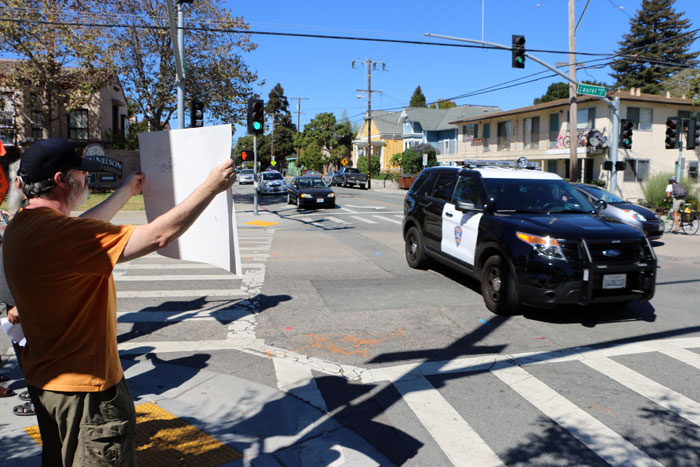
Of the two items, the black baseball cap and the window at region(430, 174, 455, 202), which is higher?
the black baseball cap

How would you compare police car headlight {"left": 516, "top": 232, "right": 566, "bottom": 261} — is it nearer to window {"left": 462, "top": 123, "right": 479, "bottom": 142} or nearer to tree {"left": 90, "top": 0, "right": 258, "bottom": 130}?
tree {"left": 90, "top": 0, "right": 258, "bottom": 130}

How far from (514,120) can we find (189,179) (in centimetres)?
4544

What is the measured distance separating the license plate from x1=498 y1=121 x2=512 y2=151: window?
41.1m

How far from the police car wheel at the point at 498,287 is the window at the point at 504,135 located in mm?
40604

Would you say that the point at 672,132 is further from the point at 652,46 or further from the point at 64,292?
the point at 652,46

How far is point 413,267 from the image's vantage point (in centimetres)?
1062

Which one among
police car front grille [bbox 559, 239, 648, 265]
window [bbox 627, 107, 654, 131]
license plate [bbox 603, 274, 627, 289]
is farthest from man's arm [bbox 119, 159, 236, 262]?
window [bbox 627, 107, 654, 131]

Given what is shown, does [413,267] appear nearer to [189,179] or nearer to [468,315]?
[468,315]

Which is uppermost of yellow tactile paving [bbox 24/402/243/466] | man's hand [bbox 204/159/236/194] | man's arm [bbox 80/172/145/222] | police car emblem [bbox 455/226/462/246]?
man's hand [bbox 204/159/236/194]

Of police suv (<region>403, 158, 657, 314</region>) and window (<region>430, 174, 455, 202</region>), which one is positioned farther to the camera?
window (<region>430, 174, 455, 202</region>)

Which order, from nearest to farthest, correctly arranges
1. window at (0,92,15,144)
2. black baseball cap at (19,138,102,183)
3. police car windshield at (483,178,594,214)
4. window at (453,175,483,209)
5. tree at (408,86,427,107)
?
black baseball cap at (19,138,102,183) → police car windshield at (483,178,594,214) → window at (453,175,483,209) → window at (0,92,15,144) → tree at (408,86,427,107)

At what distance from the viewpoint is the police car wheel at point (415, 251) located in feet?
33.6

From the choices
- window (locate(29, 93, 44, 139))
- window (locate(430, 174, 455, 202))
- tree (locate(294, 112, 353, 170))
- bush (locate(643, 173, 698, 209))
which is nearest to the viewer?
window (locate(430, 174, 455, 202))

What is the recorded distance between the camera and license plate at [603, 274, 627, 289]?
6613 millimetres
